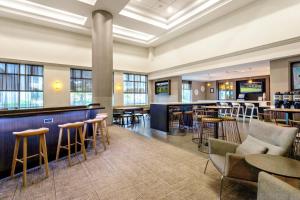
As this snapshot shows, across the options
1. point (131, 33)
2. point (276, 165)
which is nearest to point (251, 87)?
point (131, 33)

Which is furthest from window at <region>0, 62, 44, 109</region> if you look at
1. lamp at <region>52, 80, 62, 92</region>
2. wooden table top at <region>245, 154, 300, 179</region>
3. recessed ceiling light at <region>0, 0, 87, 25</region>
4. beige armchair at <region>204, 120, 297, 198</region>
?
wooden table top at <region>245, 154, 300, 179</region>

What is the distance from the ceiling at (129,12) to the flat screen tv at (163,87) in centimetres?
300

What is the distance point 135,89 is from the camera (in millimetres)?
10750

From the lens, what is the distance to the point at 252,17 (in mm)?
5547

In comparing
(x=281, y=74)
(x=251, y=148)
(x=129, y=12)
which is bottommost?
(x=251, y=148)

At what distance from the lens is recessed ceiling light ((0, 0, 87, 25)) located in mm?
5927

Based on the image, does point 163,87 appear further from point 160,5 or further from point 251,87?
point 251,87

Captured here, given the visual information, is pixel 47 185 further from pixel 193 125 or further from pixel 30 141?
pixel 193 125

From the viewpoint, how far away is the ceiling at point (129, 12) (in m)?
5.90

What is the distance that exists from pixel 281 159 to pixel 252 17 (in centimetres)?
561

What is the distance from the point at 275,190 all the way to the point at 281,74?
18.5 ft

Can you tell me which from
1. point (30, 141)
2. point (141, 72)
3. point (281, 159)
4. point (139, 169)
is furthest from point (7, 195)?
point (141, 72)

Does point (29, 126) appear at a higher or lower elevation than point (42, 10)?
lower

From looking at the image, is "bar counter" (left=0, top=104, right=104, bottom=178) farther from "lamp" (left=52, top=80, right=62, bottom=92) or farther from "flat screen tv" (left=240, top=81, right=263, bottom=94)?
"flat screen tv" (left=240, top=81, right=263, bottom=94)
